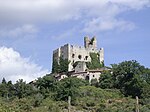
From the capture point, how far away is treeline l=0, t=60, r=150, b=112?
49.2 meters

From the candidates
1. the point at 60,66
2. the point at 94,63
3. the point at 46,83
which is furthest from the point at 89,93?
the point at 94,63

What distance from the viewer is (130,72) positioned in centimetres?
6212

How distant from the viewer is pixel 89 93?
57250mm

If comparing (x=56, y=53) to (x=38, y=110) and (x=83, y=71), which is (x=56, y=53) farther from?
(x=38, y=110)

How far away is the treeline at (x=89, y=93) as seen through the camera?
49.2m

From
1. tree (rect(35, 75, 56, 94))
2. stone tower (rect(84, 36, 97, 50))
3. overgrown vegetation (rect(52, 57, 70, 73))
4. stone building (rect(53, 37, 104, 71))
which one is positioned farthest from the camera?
stone tower (rect(84, 36, 97, 50))

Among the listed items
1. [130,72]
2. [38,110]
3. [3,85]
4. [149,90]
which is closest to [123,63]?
[130,72]

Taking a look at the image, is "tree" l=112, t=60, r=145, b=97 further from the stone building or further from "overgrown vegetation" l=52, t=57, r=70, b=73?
the stone building

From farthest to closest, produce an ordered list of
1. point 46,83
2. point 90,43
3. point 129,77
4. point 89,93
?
1. point 90,43
2. point 129,77
3. point 46,83
4. point 89,93

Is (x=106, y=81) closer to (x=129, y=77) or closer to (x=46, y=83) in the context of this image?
(x=129, y=77)

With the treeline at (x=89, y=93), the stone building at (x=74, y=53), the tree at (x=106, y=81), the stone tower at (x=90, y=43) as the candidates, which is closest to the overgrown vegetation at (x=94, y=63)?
the stone building at (x=74, y=53)

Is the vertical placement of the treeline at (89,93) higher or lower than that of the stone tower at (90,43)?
lower

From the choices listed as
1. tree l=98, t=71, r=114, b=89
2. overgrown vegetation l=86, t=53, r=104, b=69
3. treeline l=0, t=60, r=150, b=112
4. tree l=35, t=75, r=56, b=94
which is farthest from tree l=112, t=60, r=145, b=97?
overgrown vegetation l=86, t=53, r=104, b=69

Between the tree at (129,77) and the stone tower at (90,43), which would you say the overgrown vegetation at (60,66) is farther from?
the tree at (129,77)
